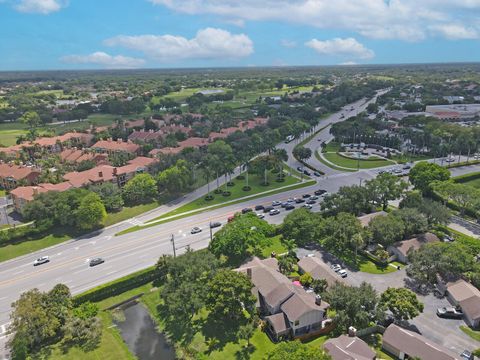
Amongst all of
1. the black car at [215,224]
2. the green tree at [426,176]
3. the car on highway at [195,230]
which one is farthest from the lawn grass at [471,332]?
the car on highway at [195,230]

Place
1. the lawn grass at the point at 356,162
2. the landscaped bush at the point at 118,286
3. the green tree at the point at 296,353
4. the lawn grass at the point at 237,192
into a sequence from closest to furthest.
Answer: the green tree at the point at 296,353, the landscaped bush at the point at 118,286, the lawn grass at the point at 237,192, the lawn grass at the point at 356,162

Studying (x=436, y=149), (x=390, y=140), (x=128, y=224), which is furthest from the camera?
(x=390, y=140)

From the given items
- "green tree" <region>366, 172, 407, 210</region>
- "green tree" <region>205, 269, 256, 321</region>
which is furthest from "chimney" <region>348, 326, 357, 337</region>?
"green tree" <region>366, 172, 407, 210</region>

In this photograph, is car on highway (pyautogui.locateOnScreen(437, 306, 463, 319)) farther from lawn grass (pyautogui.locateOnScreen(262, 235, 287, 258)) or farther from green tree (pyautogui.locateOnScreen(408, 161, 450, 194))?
green tree (pyautogui.locateOnScreen(408, 161, 450, 194))

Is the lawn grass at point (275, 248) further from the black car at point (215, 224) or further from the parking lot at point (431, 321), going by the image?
the black car at point (215, 224)

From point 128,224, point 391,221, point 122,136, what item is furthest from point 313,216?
point 122,136

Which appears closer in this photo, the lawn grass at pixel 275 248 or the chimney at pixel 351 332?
the chimney at pixel 351 332

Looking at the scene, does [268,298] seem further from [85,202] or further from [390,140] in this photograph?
[390,140]
